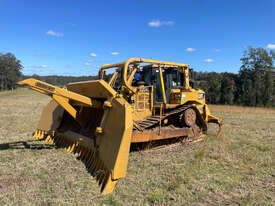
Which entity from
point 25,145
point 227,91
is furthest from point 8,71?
point 25,145

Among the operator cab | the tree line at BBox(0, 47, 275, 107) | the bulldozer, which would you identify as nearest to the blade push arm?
the bulldozer

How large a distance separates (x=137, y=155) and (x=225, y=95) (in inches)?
1347

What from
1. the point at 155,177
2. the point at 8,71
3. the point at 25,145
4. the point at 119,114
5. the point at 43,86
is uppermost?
the point at 8,71

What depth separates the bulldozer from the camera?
4195 millimetres

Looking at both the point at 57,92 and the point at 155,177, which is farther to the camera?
the point at 57,92

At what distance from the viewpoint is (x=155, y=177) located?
14.2 feet

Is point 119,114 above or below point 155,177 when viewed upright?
above

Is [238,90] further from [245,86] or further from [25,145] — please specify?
[25,145]

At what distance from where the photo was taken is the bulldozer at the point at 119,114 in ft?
13.8

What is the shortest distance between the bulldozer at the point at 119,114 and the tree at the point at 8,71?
214 ft

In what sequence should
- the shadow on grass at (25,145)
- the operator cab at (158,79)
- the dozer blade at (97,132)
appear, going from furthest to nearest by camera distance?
the operator cab at (158,79), the shadow on grass at (25,145), the dozer blade at (97,132)

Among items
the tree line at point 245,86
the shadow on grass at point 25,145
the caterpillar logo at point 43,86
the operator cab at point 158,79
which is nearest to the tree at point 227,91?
the tree line at point 245,86

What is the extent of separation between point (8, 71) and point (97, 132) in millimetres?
70706

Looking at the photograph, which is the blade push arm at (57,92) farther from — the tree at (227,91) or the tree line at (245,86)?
the tree at (227,91)
